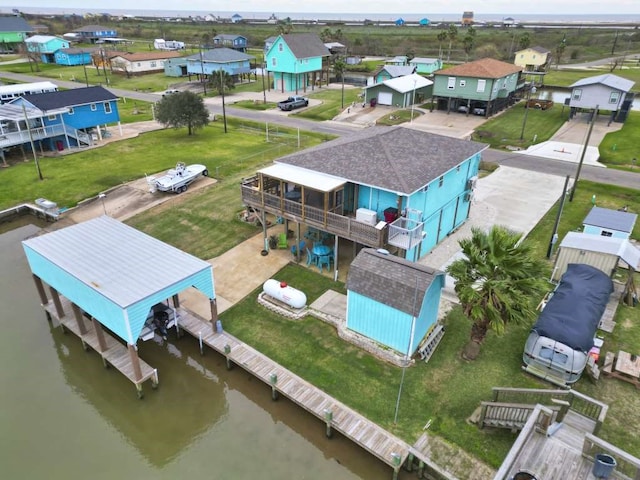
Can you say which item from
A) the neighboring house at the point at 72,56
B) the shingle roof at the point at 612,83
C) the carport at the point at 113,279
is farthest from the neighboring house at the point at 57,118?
the neighboring house at the point at 72,56

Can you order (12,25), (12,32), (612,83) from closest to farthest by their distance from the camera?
(612,83) → (12,32) → (12,25)

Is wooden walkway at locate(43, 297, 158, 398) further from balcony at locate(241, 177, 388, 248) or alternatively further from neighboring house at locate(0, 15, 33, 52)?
neighboring house at locate(0, 15, 33, 52)

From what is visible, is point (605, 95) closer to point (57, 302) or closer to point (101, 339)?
point (101, 339)

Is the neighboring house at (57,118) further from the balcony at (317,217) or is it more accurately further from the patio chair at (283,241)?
the patio chair at (283,241)

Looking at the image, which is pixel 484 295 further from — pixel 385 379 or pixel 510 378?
pixel 385 379

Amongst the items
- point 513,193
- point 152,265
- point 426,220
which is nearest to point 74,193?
point 152,265

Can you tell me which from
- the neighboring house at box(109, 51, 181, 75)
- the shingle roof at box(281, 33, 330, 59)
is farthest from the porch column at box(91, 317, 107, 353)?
the neighboring house at box(109, 51, 181, 75)

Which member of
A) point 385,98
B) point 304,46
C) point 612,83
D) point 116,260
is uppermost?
point 304,46

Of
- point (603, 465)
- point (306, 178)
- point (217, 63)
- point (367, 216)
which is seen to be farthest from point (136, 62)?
point (603, 465)
